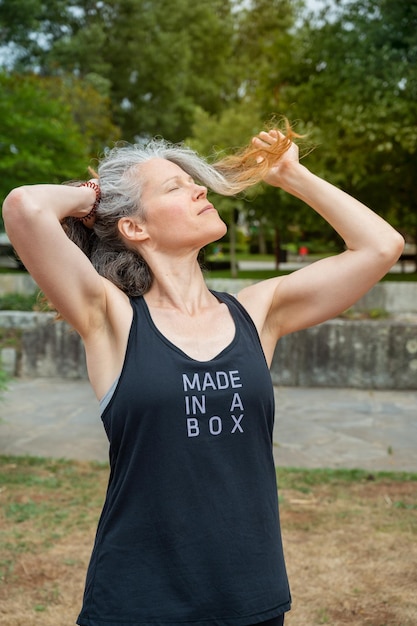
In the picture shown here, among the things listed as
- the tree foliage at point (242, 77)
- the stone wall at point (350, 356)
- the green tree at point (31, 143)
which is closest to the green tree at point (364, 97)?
the tree foliage at point (242, 77)

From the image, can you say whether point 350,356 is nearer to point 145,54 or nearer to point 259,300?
point 259,300

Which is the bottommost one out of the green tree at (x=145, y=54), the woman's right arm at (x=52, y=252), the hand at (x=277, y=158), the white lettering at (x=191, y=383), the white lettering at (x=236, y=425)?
the white lettering at (x=236, y=425)

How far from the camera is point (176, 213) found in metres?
2.04

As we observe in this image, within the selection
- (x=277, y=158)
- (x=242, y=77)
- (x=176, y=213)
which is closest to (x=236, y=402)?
(x=176, y=213)

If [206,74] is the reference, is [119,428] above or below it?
below

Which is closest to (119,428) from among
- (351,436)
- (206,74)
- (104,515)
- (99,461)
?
(104,515)

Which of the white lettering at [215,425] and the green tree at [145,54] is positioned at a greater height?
the green tree at [145,54]

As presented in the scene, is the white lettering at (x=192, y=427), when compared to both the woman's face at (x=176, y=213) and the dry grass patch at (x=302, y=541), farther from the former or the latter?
the dry grass patch at (x=302, y=541)

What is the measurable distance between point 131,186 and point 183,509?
0.90 meters

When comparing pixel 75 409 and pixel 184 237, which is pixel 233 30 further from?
pixel 184 237

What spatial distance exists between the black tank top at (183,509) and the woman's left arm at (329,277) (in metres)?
0.37

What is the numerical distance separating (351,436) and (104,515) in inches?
203

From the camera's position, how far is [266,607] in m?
1.76

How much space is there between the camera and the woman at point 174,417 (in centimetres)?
175
